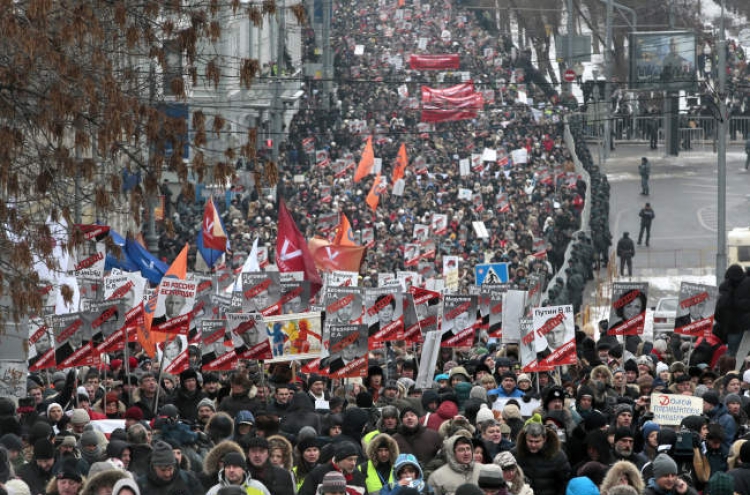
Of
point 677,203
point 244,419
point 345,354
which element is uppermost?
point 244,419

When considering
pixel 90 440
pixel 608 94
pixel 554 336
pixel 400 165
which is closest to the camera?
pixel 90 440

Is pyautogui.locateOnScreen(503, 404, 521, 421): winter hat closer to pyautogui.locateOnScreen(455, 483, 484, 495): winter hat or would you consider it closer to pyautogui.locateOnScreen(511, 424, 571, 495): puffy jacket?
pyautogui.locateOnScreen(511, 424, 571, 495): puffy jacket

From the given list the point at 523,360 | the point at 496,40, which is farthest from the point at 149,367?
the point at 496,40

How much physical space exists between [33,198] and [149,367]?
239 inches

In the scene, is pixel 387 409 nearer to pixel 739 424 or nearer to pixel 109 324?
pixel 739 424

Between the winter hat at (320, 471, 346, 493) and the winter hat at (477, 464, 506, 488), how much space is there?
2.63ft

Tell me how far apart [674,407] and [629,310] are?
613 cm

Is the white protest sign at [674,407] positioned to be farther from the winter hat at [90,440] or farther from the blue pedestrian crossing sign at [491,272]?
the blue pedestrian crossing sign at [491,272]

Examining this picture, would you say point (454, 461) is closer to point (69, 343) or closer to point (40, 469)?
point (40, 469)

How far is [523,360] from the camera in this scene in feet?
61.6

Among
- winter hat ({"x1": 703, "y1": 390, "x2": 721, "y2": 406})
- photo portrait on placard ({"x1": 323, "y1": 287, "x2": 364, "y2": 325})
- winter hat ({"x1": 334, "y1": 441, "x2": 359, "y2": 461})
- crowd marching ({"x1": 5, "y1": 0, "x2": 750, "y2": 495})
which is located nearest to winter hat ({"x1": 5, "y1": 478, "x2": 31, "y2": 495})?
crowd marching ({"x1": 5, "y1": 0, "x2": 750, "y2": 495})

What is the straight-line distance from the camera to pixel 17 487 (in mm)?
12062

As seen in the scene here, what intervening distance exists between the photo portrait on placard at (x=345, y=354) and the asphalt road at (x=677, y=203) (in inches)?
837

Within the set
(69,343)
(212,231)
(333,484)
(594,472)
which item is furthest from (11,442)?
(212,231)
